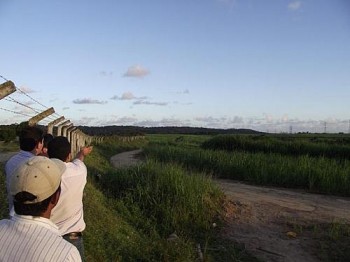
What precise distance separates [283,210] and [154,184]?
3611mm

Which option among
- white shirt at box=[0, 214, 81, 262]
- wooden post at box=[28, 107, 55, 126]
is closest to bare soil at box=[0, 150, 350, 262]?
wooden post at box=[28, 107, 55, 126]

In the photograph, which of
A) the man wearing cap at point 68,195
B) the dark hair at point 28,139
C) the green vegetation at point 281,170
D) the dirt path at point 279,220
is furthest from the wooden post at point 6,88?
the green vegetation at point 281,170

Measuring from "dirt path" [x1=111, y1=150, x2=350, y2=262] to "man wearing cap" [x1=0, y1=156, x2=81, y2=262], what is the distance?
726 centimetres

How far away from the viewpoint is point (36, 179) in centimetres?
216

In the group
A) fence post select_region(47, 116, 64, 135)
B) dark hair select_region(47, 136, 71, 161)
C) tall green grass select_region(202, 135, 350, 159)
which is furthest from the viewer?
tall green grass select_region(202, 135, 350, 159)

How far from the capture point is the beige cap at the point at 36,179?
7.08 feet

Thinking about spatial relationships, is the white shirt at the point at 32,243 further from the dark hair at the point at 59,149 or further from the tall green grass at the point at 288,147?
the tall green grass at the point at 288,147

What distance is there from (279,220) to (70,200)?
802 centimetres

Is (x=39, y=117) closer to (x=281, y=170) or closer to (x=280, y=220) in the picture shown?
(x=280, y=220)

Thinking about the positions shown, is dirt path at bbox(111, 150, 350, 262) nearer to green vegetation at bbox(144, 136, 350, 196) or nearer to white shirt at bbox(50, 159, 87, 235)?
green vegetation at bbox(144, 136, 350, 196)

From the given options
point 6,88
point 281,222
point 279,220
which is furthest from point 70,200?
point 279,220

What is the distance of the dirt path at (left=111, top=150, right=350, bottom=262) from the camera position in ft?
30.0

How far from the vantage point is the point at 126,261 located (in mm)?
7051

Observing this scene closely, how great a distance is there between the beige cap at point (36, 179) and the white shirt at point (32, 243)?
0.38ft
